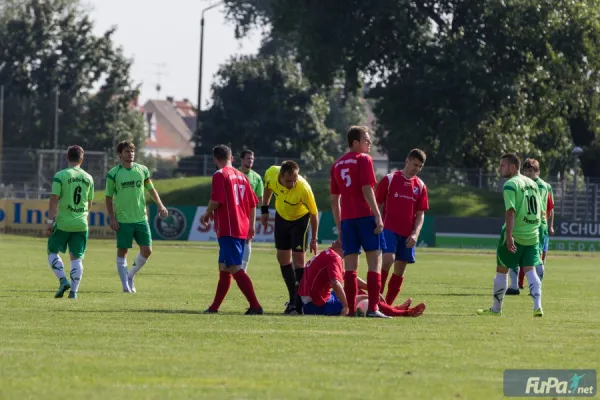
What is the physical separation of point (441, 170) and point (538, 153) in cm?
669

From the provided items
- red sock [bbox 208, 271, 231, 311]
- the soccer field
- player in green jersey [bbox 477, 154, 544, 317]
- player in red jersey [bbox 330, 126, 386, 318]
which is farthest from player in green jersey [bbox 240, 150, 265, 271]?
player in red jersey [bbox 330, 126, 386, 318]

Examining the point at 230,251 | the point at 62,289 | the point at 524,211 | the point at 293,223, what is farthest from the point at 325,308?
the point at 62,289

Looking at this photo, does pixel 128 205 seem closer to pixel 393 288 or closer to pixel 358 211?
pixel 393 288

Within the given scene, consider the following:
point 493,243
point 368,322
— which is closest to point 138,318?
point 368,322

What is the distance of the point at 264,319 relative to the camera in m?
14.2

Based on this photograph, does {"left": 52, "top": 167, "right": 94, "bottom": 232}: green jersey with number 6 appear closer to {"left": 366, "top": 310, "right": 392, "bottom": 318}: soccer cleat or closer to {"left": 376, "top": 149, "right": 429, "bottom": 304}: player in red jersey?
{"left": 376, "top": 149, "right": 429, "bottom": 304}: player in red jersey

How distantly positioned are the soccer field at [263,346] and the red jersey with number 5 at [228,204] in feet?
3.00

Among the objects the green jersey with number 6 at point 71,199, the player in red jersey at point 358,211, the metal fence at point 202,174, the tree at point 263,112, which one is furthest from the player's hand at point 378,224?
the tree at point 263,112

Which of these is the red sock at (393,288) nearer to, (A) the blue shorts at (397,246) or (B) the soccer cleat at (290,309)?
(A) the blue shorts at (397,246)

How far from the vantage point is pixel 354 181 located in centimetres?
1457

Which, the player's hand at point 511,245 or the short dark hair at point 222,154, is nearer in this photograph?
the short dark hair at point 222,154

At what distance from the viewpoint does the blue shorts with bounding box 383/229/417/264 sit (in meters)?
16.3

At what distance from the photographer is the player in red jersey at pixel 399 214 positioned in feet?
53.5

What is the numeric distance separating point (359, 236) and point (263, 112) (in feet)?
209
